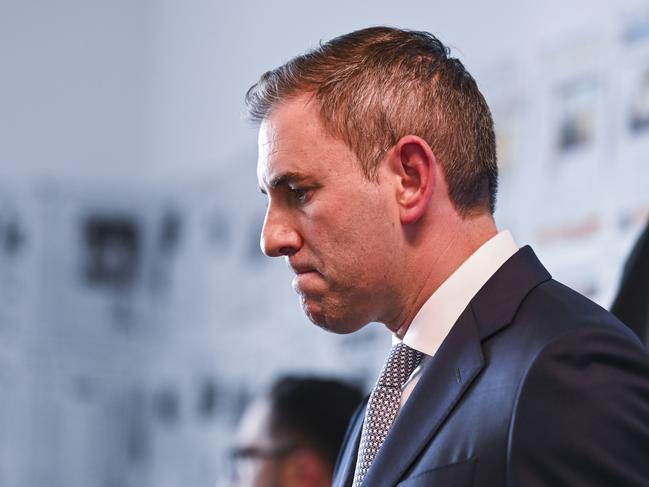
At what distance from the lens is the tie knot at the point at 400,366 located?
4.01 ft

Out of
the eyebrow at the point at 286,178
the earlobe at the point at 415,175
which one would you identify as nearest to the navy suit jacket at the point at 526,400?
the earlobe at the point at 415,175

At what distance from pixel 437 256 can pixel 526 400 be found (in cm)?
24

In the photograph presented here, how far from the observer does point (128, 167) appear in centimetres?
361

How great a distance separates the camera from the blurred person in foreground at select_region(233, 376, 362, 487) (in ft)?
7.37

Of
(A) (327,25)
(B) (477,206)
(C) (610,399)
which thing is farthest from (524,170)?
(C) (610,399)

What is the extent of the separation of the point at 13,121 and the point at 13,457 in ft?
3.18

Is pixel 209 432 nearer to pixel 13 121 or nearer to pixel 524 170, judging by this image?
pixel 13 121

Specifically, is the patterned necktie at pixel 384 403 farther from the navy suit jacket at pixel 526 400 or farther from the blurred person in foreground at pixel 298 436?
the blurred person in foreground at pixel 298 436

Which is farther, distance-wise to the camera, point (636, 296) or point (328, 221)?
point (636, 296)

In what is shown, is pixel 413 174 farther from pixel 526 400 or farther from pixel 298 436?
pixel 298 436

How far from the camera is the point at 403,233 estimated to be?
120cm

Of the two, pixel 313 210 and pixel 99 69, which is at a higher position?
pixel 99 69

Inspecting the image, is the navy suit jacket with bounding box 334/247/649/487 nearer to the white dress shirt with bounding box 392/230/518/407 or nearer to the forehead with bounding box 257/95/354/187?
the white dress shirt with bounding box 392/230/518/407

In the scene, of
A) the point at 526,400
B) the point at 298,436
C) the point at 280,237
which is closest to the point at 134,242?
the point at 298,436
